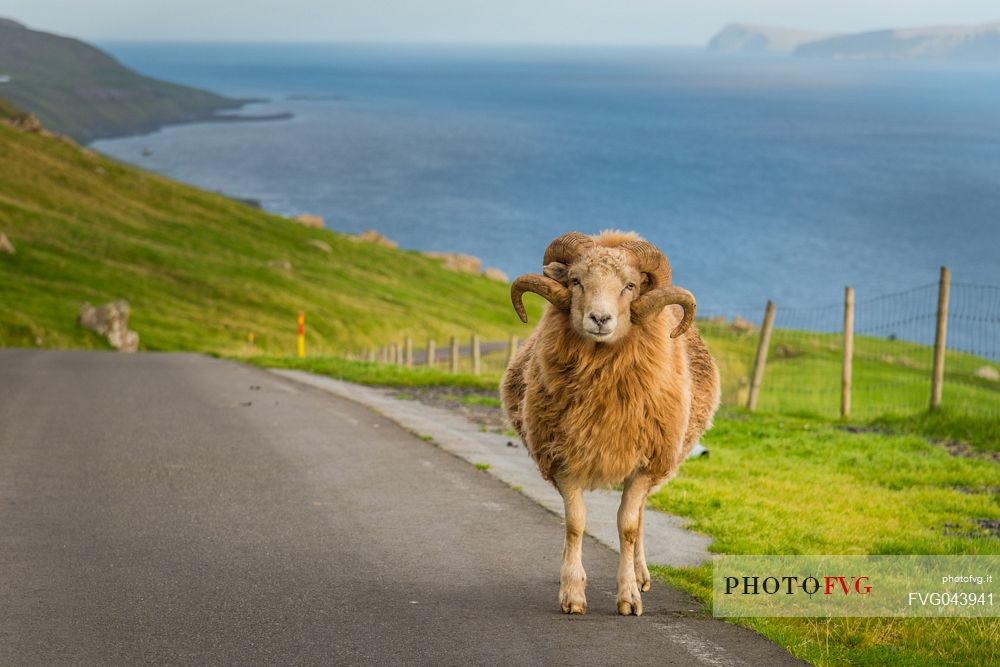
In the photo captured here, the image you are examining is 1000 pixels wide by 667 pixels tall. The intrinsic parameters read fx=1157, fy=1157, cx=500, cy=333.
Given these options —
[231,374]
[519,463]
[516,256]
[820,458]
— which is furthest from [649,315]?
[516,256]

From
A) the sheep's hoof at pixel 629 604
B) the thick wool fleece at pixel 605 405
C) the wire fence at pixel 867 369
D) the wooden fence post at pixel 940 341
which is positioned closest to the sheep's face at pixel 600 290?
the thick wool fleece at pixel 605 405

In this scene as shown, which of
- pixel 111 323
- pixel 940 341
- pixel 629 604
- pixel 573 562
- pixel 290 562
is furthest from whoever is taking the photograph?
pixel 111 323

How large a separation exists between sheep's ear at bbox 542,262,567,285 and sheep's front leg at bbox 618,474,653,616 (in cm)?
145

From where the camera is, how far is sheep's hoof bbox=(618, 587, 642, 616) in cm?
730

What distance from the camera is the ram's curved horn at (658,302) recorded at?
759cm

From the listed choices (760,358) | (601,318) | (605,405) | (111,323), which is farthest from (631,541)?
(111,323)

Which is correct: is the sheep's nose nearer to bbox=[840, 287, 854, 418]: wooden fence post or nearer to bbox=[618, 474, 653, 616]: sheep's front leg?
bbox=[618, 474, 653, 616]: sheep's front leg

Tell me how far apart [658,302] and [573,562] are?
5.85ft

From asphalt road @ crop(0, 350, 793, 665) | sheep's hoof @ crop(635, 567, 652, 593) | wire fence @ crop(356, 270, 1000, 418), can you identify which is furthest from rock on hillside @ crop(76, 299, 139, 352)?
sheep's hoof @ crop(635, 567, 652, 593)

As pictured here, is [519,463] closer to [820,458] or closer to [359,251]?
[820,458]

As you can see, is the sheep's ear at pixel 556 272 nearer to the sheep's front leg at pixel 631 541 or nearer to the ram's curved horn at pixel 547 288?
the ram's curved horn at pixel 547 288

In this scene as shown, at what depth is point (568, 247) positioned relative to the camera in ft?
25.4

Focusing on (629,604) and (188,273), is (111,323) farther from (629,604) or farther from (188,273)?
(629,604)

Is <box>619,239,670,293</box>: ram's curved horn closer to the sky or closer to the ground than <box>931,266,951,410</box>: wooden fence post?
closer to the sky
